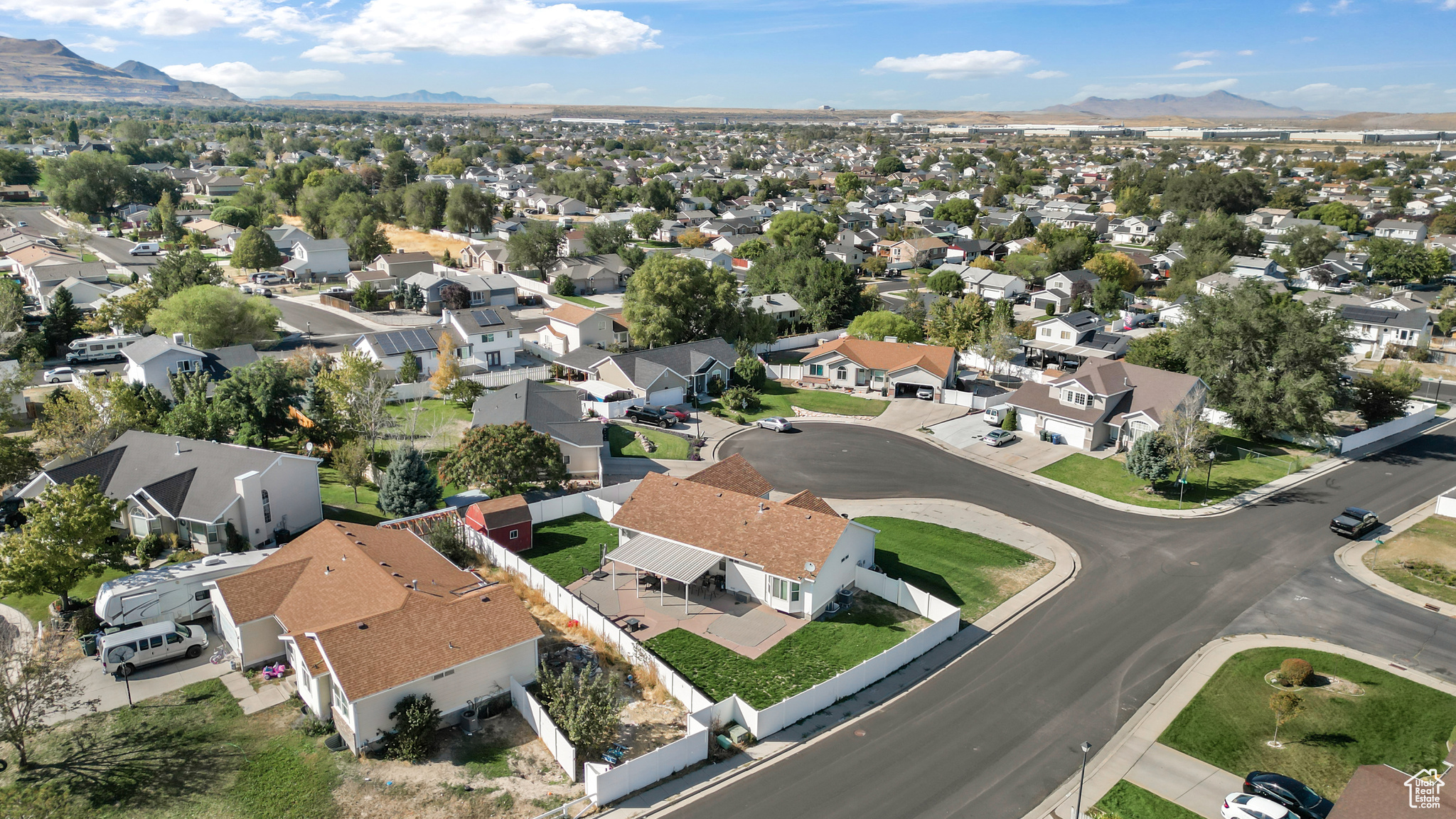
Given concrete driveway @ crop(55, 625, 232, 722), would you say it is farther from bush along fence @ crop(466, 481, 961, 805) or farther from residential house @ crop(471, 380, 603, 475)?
residential house @ crop(471, 380, 603, 475)

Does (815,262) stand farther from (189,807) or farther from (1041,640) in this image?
(189,807)

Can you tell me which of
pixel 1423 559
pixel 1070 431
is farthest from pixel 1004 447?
pixel 1423 559

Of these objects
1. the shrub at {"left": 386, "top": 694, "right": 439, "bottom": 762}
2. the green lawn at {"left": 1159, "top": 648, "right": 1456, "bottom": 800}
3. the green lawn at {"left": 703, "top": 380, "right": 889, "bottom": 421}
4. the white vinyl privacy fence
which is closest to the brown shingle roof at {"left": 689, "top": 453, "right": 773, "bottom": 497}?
the white vinyl privacy fence

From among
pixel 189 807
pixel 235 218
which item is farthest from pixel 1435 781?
pixel 235 218

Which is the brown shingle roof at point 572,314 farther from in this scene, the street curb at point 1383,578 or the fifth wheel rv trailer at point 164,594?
the street curb at point 1383,578

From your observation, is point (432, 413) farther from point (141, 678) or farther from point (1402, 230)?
point (1402, 230)

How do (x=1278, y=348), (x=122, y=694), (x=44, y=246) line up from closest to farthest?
(x=122, y=694) < (x=1278, y=348) < (x=44, y=246)
